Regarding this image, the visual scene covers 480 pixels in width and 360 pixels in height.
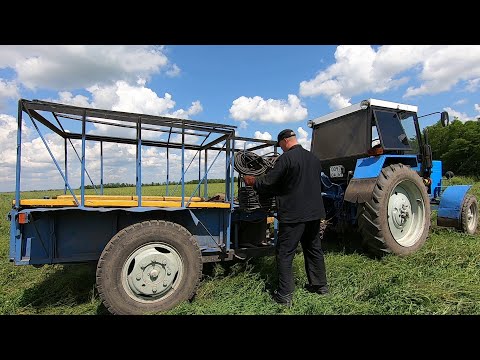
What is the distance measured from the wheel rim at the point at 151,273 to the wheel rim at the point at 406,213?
3.17m

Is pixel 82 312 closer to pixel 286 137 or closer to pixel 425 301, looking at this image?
pixel 286 137

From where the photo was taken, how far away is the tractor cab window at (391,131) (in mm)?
5208

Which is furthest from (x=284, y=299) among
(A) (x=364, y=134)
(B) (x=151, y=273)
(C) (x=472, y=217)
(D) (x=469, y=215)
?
(C) (x=472, y=217)

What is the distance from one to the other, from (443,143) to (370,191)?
1414 inches

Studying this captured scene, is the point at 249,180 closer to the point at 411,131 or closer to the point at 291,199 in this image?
the point at 291,199

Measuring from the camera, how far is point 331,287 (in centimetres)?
391

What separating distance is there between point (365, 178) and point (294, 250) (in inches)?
70.3

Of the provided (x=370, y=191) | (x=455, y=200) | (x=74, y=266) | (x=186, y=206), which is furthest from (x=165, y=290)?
(x=455, y=200)

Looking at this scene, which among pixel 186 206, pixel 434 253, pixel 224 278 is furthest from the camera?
pixel 434 253

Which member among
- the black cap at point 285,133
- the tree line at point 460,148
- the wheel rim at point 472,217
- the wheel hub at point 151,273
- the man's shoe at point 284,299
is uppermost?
the tree line at point 460,148

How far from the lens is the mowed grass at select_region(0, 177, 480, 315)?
3.29m

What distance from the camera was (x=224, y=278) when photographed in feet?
13.9

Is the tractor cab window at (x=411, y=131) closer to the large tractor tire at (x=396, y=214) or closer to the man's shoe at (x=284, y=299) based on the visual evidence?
the large tractor tire at (x=396, y=214)

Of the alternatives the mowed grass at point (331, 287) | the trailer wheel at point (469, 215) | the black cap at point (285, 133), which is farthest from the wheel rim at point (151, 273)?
the trailer wheel at point (469, 215)
